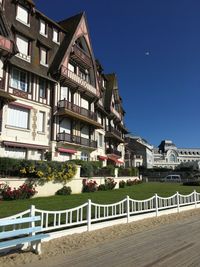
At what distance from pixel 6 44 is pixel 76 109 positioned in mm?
9796

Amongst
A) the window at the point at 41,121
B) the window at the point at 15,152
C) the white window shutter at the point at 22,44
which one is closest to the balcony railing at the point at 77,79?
the white window shutter at the point at 22,44

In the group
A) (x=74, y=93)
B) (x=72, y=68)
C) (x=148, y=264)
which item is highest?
(x=72, y=68)

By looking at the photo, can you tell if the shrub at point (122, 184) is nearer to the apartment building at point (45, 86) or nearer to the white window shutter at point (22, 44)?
the apartment building at point (45, 86)

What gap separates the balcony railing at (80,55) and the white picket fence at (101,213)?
700 inches

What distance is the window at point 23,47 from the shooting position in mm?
23209

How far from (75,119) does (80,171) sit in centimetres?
798

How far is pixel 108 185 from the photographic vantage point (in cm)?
2431

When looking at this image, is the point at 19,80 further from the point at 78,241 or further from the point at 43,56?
the point at 78,241

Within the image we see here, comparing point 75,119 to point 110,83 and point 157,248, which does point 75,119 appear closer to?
point 110,83

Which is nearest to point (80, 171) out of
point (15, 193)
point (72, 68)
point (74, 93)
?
point (15, 193)

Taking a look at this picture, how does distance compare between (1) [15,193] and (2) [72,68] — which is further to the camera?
(2) [72,68]

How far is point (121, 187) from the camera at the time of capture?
1088 inches

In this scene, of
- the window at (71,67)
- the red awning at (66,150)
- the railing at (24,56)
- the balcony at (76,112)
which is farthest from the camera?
the window at (71,67)

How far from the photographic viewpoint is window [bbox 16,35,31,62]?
2321cm
